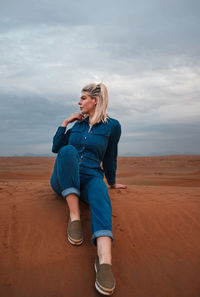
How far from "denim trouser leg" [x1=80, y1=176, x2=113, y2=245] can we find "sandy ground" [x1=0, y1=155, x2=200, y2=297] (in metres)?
0.44

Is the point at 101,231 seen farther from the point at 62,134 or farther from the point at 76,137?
the point at 62,134

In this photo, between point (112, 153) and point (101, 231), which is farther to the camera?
point (112, 153)

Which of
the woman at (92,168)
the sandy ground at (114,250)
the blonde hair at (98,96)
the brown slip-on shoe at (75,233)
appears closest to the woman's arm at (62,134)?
the woman at (92,168)

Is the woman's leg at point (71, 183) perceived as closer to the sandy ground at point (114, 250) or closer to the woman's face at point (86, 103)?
the sandy ground at point (114, 250)

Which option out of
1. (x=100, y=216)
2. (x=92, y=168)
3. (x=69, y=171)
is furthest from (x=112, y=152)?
(x=100, y=216)

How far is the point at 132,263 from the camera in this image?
7.98 feet

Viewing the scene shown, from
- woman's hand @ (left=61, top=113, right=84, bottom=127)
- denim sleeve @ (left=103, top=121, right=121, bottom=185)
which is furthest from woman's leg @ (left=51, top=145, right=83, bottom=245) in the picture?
denim sleeve @ (left=103, top=121, right=121, bottom=185)

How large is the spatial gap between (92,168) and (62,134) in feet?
2.22

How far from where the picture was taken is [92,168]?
283cm

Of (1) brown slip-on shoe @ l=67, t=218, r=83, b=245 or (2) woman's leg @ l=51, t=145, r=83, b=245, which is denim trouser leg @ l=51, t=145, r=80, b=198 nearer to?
(2) woman's leg @ l=51, t=145, r=83, b=245

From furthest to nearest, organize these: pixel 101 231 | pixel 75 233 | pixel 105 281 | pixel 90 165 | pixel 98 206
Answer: pixel 90 165 < pixel 75 233 < pixel 98 206 < pixel 101 231 < pixel 105 281

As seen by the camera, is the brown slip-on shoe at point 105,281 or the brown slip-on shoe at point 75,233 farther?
the brown slip-on shoe at point 75,233

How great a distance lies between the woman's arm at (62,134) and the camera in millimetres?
3096

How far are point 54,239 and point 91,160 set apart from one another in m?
1.03
